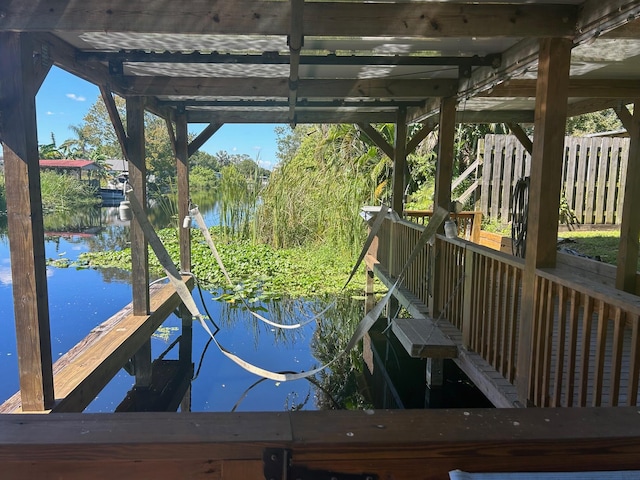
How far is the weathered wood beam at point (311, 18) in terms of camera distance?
2.40 meters

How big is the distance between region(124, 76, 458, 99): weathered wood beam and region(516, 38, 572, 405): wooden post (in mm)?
1818

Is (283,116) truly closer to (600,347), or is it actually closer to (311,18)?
(311,18)

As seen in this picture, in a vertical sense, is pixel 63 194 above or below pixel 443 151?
below

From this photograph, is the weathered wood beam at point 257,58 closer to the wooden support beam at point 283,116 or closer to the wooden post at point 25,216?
the wooden post at point 25,216

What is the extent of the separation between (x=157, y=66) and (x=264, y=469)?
4020 millimetres

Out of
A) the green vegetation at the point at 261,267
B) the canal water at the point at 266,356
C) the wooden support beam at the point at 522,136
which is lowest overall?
the canal water at the point at 266,356

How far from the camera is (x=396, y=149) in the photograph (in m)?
6.43

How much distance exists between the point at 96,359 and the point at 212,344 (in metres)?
2.54

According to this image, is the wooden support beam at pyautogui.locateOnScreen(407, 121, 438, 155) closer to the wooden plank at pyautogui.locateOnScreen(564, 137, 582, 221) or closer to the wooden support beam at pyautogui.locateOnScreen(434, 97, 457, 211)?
the wooden support beam at pyautogui.locateOnScreen(434, 97, 457, 211)

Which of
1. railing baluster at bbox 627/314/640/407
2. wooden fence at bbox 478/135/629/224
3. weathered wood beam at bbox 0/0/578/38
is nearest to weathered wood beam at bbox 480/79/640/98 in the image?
weathered wood beam at bbox 0/0/578/38

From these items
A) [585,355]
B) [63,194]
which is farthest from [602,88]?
[63,194]

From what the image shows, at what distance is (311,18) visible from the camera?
2502mm

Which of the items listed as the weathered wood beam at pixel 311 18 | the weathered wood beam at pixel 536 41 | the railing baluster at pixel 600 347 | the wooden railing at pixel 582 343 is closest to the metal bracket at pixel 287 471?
the wooden railing at pixel 582 343

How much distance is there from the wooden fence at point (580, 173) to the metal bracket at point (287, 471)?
31.1ft
